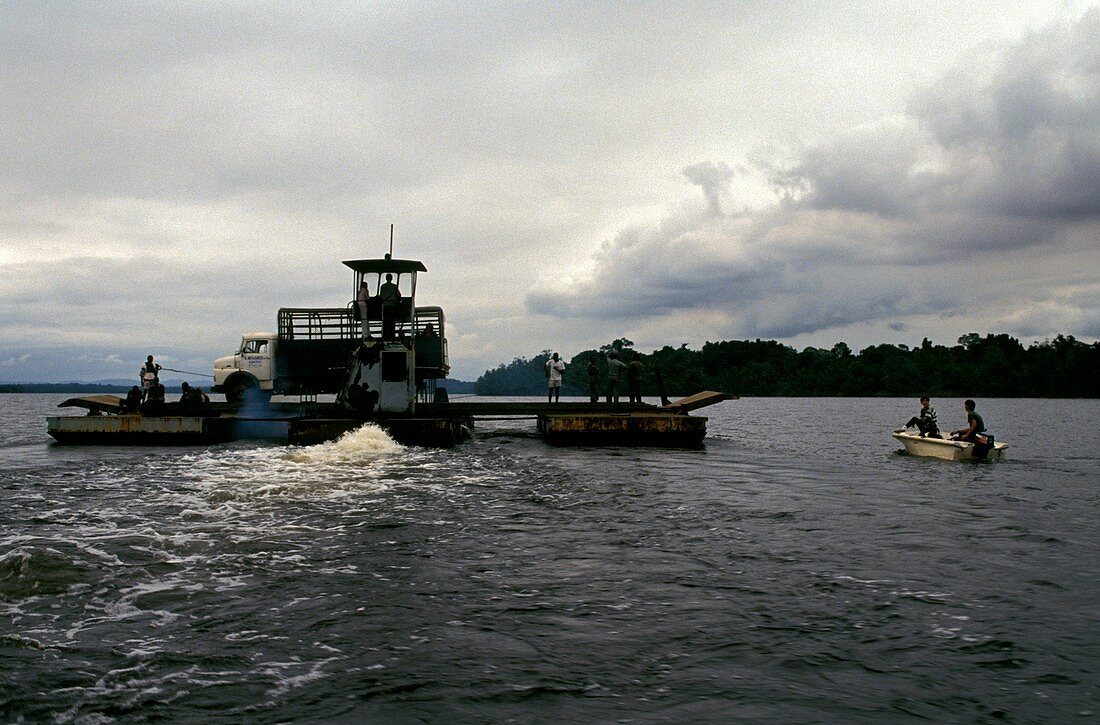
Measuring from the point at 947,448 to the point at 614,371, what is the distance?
520 inches

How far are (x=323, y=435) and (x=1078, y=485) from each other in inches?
771

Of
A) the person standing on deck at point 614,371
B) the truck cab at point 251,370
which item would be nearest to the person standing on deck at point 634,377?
the person standing on deck at point 614,371

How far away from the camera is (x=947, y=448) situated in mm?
22812

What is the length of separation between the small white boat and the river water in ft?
24.1

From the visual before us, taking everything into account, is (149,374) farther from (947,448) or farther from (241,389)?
(947,448)

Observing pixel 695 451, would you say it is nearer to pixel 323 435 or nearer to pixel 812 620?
pixel 323 435

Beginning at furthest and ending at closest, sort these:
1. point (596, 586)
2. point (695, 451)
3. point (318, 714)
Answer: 1. point (695, 451)
2. point (596, 586)
3. point (318, 714)

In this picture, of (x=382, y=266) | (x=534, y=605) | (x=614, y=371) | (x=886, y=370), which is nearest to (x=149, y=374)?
(x=382, y=266)

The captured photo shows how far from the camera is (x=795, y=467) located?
22266mm

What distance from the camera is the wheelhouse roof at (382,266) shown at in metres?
25.1

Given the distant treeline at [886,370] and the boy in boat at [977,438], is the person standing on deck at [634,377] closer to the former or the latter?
the boy in boat at [977,438]

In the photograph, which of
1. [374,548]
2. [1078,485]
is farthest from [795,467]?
[374,548]

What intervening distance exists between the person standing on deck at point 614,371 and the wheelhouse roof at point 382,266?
9908 mm

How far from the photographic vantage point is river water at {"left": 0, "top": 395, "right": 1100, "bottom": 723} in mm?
5051
